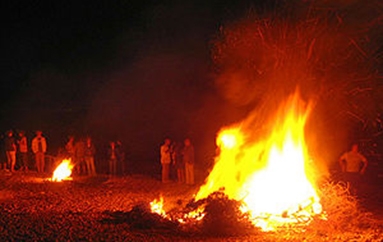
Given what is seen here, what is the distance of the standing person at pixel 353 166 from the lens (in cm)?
1488

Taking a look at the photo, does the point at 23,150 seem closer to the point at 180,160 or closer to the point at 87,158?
the point at 87,158

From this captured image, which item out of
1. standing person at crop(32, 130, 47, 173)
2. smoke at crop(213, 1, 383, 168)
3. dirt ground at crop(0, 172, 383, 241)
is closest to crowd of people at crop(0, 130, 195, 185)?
standing person at crop(32, 130, 47, 173)

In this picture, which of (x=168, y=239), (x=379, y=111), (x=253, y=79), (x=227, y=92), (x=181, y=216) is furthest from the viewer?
(x=227, y=92)

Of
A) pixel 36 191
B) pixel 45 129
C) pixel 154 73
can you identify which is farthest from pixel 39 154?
pixel 154 73

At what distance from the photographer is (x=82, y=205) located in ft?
43.8

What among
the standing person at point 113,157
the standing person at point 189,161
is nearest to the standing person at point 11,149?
the standing person at point 113,157

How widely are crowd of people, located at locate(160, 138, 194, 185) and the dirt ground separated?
0.51m

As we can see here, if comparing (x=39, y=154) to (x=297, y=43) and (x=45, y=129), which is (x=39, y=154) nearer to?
(x=45, y=129)

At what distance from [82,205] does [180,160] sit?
197 inches

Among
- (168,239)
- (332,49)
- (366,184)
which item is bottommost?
(168,239)

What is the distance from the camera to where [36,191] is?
15.6 metres

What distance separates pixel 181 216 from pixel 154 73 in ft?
61.7

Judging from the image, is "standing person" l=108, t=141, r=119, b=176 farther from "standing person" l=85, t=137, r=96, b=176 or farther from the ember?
the ember

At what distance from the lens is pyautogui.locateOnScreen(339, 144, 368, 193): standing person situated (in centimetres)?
1488
